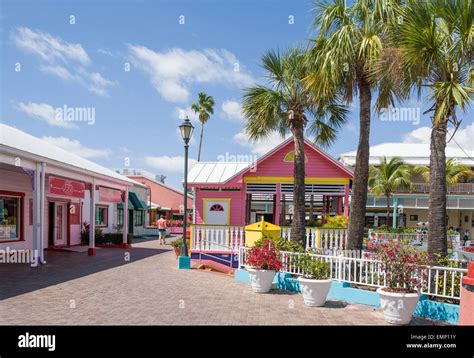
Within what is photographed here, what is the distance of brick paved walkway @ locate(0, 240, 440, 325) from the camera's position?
689 cm

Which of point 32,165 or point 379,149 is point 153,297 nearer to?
point 32,165

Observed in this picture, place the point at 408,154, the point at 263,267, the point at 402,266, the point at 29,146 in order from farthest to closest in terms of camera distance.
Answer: the point at 408,154 → the point at 29,146 → the point at 263,267 → the point at 402,266

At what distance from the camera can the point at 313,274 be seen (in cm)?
839

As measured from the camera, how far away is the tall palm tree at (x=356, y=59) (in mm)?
9766

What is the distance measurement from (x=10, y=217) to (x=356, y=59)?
14041mm

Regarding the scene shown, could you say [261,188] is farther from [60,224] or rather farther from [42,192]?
[60,224]

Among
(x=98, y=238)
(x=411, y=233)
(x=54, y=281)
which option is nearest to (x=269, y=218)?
(x=411, y=233)

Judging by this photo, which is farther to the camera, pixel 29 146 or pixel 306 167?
pixel 306 167

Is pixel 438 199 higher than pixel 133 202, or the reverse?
pixel 438 199

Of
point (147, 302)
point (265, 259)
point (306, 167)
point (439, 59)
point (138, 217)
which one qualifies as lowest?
point (138, 217)

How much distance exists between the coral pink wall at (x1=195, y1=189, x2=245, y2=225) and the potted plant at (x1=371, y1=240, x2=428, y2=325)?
10.6m

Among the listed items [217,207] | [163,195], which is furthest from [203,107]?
[217,207]

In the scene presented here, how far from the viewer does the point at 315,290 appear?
8.05 meters

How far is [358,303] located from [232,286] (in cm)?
332
